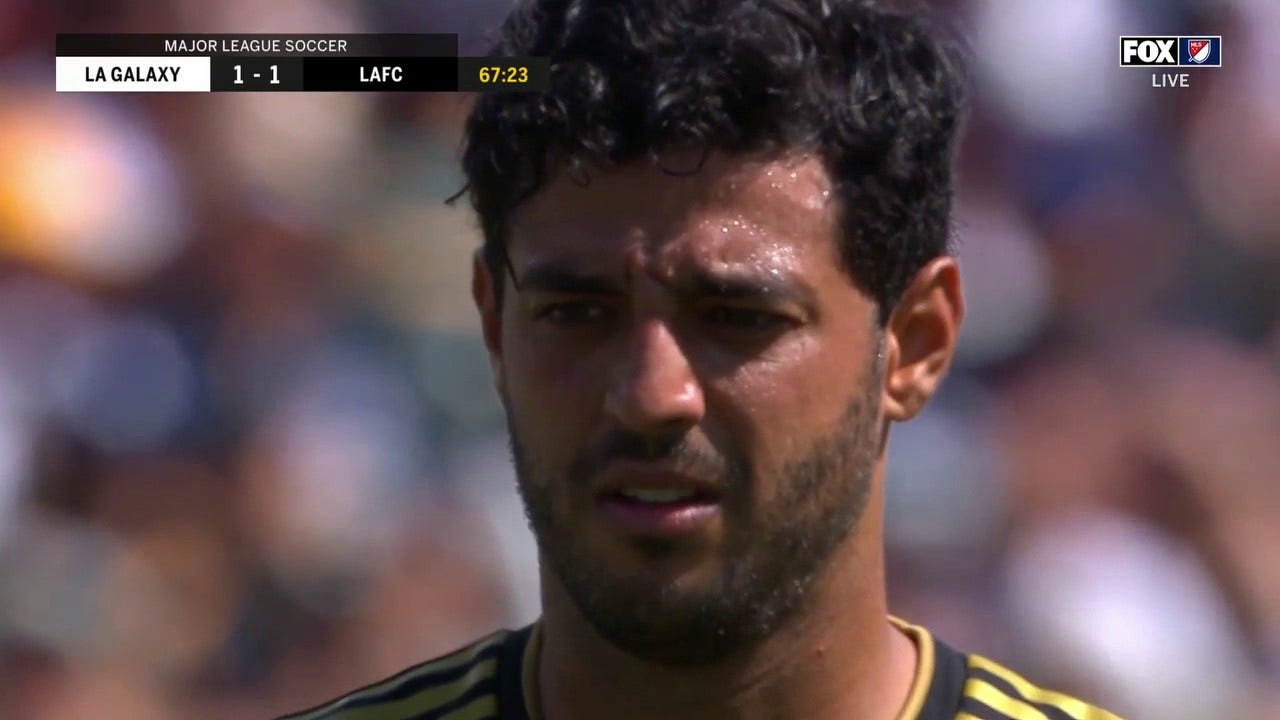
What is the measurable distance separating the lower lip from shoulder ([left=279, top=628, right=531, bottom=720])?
395mm

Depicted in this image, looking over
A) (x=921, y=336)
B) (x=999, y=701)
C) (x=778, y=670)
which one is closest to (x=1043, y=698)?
(x=999, y=701)

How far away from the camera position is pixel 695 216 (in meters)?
2.02

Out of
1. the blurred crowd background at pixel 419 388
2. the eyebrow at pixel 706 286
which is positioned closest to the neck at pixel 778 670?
the eyebrow at pixel 706 286

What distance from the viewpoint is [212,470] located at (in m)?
3.74

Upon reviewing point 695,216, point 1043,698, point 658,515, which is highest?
point 695,216

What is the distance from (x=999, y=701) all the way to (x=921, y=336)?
20.1 inches

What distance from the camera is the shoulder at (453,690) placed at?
7.43ft

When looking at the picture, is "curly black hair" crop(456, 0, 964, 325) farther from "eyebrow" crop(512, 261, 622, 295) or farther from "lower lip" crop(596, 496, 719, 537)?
"lower lip" crop(596, 496, 719, 537)

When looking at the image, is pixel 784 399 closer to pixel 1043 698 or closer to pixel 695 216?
pixel 695 216

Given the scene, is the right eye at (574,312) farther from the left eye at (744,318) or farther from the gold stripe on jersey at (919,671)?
the gold stripe on jersey at (919,671)

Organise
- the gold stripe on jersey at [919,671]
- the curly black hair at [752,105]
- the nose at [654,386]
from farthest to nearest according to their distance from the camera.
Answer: the gold stripe on jersey at [919,671] < the curly black hair at [752,105] < the nose at [654,386]

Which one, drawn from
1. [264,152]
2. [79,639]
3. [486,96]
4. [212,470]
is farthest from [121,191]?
[486,96]

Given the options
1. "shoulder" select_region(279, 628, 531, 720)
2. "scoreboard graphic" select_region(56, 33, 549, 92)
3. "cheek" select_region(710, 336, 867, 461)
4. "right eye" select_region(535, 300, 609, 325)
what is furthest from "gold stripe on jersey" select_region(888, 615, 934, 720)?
"scoreboard graphic" select_region(56, 33, 549, 92)

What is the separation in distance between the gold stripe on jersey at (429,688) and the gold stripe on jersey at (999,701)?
0.67 meters
